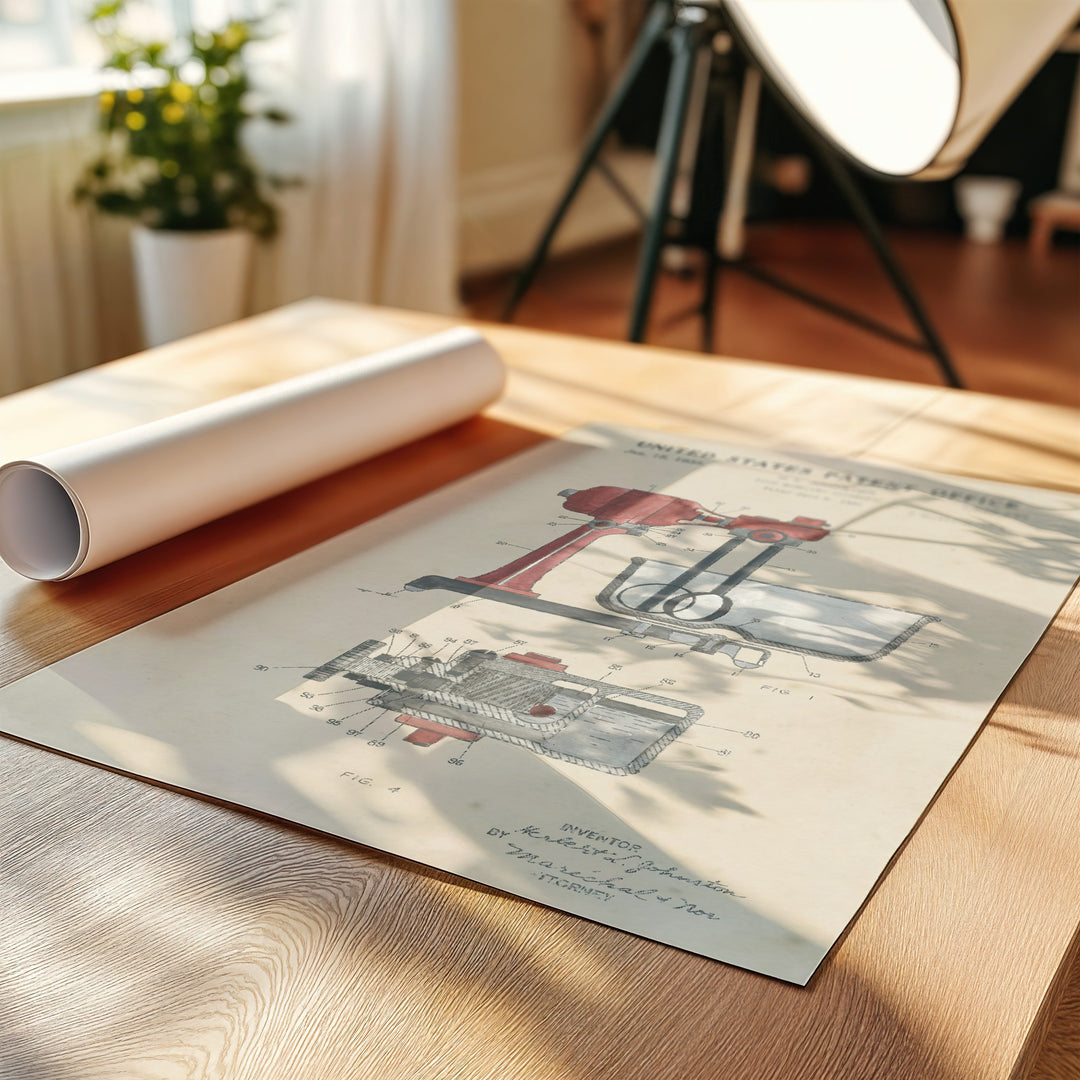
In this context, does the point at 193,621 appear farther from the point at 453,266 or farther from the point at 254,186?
the point at 453,266

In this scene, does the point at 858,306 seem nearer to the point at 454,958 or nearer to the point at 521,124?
the point at 521,124

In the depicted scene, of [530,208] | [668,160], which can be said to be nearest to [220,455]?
[668,160]

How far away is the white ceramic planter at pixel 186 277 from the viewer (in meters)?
2.45

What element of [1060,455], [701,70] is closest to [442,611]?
[1060,455]

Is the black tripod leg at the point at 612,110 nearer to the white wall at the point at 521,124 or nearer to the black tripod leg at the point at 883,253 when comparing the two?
the black tripod leg at the point at 883,253

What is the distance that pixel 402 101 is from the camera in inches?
116

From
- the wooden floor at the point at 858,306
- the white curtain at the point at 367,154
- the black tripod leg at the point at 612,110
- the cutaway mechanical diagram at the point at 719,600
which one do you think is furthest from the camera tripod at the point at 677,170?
the white curtain at the point at 367,154

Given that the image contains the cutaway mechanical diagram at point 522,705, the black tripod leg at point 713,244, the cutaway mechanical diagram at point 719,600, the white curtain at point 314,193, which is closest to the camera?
the cutaway mechanical diagram at point 522,705

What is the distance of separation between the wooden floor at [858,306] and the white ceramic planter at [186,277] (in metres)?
0.90

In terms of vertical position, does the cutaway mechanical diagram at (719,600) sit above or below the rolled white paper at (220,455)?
below

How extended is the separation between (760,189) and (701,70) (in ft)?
3.07

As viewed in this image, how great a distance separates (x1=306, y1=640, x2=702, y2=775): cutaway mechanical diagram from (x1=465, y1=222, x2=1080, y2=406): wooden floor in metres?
2.11

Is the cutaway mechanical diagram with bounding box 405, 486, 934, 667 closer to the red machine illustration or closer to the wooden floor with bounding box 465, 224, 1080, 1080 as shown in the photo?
the red machine illustration

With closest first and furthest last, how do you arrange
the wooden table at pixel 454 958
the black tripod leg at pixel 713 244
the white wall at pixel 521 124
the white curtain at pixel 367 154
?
the wooden table at pixel 454 958, the black tripod leg at pixel 713 244, the white curtain at pixel 367 154, the white wall at pixel 521 124
